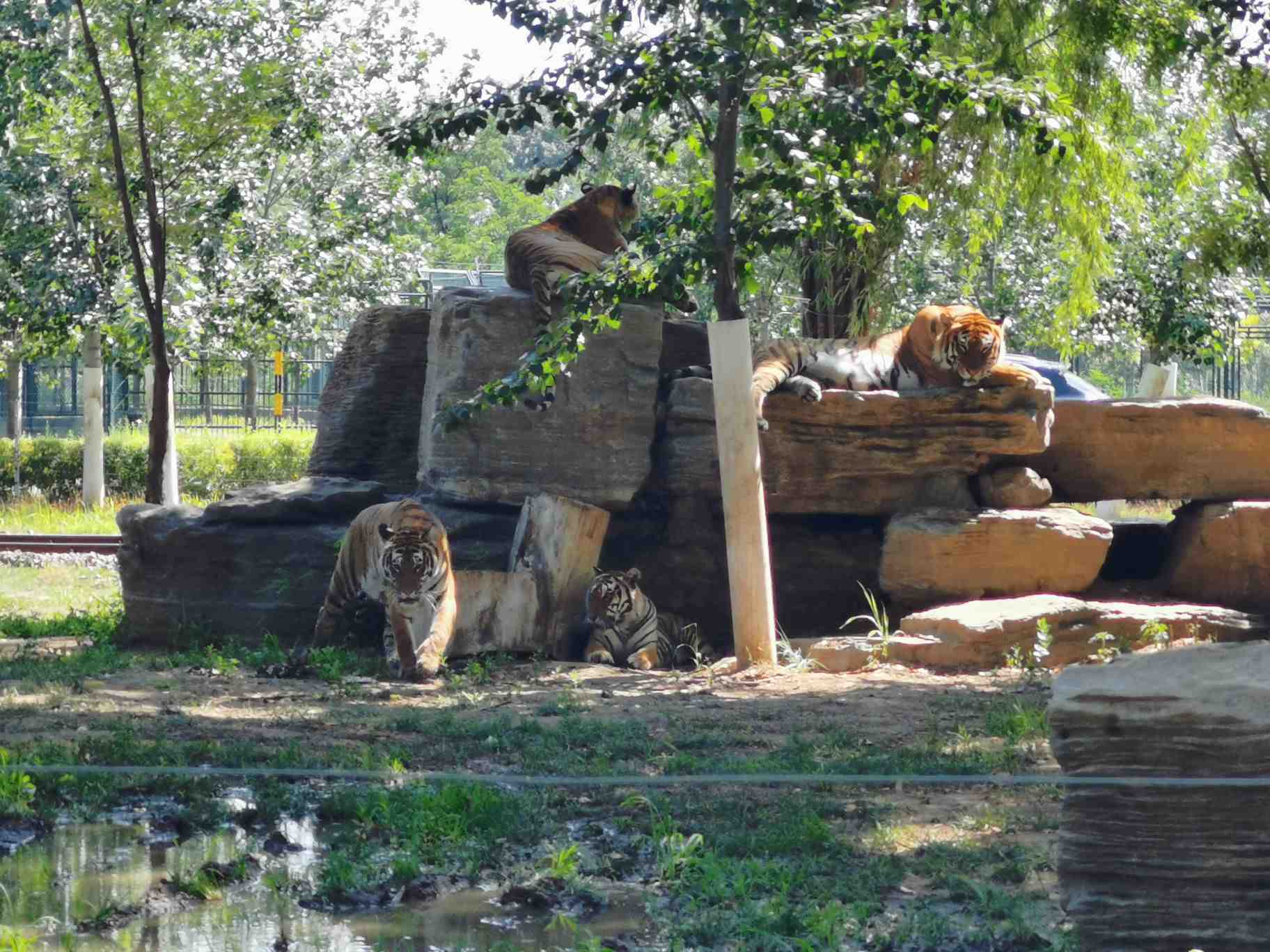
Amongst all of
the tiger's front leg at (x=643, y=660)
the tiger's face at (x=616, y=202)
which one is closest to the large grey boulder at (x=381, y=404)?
the tiger's face at (x=616, y=202)

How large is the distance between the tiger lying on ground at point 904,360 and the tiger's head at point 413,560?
8.03ft

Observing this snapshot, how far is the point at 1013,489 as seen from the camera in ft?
36.0

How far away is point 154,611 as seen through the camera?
10523 mm

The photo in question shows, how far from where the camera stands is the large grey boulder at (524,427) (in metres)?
10.7

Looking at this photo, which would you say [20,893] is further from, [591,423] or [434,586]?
[591,423]

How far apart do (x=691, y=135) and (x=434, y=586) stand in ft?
10.6

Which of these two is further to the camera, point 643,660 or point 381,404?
point 381,404

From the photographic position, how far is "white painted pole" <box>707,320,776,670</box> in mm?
9523

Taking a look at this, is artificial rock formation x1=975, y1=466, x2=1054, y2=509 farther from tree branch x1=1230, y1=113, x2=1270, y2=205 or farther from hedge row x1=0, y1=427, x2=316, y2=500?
hedge row x1=0, y1=427, x2=316, y2=500

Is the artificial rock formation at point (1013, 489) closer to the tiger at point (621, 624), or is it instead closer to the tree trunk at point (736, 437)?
the tree trunk at point (736, 437)

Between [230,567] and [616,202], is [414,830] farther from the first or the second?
[616,202]

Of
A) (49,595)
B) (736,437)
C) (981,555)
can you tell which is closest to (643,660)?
(736,437)

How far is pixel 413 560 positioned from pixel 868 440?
10.8ft

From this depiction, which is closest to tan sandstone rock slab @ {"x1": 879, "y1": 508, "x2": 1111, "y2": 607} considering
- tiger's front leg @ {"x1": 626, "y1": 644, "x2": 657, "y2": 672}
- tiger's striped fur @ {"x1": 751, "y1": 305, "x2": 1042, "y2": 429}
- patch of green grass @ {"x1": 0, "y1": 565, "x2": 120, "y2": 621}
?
tiger's striped fur @ {"x1": 751, "y1": 305, "x2": 1042, "y2": 429}
